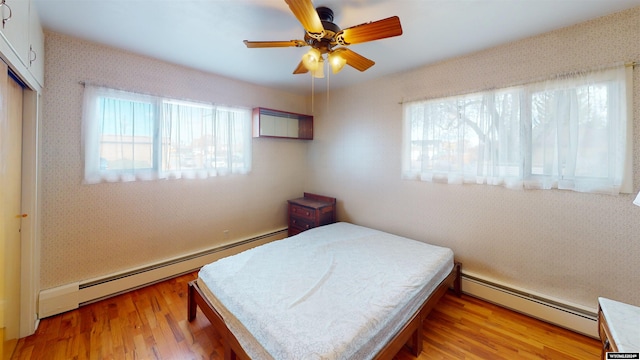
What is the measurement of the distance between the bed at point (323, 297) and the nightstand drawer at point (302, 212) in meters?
0.92

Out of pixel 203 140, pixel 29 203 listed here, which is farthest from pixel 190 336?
pixel 203 140

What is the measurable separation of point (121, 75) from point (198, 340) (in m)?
2.54

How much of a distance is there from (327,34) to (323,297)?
1.72 m

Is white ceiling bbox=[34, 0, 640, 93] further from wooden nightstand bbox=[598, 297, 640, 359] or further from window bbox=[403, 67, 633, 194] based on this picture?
wooden nightstand bbox=[598, 297, 640, 359]

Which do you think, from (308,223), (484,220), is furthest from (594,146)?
(308,223)

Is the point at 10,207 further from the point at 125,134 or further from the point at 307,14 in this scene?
the point at 307,14

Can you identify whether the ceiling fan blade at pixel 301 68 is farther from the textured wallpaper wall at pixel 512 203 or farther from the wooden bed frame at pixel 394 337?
the wooden bed frame at pixel 394 337

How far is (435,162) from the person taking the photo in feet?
8.60

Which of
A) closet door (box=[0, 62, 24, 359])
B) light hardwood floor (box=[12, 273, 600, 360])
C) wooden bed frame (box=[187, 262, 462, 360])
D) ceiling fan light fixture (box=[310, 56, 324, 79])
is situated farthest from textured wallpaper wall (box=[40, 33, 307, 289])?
ceiling fan light fixture (box=[310, 56, 324, 79])

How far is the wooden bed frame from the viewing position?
55.1 inches

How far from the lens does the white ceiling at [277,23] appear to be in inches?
64.4

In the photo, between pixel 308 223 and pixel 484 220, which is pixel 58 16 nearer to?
pixel 308 223

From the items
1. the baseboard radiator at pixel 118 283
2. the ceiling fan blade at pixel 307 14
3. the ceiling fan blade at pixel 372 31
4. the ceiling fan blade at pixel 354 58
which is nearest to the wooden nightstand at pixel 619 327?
the ceiling fan blade at pixel 372 31

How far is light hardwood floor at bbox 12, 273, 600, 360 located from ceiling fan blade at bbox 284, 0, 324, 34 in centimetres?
225
